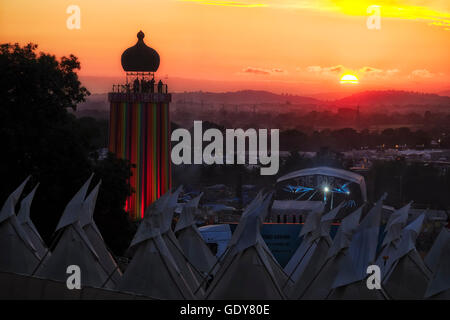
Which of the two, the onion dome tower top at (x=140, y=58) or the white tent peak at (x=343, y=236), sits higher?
the onion dome tower top at (x=140, y=58)

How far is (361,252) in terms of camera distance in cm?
1346

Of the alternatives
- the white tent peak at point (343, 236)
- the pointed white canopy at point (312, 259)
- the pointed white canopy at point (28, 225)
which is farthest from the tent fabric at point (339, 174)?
the white tent peak at point (343, 236)

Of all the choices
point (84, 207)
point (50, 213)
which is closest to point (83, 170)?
point (50, 213)

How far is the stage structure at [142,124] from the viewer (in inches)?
1215

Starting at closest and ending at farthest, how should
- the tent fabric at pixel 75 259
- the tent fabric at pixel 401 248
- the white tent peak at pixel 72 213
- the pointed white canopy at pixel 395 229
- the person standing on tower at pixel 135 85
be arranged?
the tent fabric at pixel 401 248, the tent fabric at pixel 75 259, the white tent peak at pixel 72 213, the pointed white canopy at pixel 395 229, the person standing on tower at pixel 135 85

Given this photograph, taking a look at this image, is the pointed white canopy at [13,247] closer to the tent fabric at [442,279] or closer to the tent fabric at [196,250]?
the tent fabric at [196,250]

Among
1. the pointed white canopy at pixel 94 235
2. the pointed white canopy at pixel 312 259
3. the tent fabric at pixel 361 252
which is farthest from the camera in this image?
the pointed white canopy at pixel 94 235

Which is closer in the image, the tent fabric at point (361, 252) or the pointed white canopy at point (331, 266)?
the tent fabric at point (361, 252)

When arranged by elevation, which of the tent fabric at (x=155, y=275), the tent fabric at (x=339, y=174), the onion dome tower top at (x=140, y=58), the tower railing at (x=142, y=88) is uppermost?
the onion dome tower top at (x=140, y=58)

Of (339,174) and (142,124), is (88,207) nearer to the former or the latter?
(142,124)

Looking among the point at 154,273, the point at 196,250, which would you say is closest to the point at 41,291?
the point at 154,273

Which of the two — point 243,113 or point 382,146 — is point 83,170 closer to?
point 243,113

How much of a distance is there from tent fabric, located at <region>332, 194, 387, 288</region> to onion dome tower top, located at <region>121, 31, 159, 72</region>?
61.1 ft

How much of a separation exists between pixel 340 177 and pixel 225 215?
5.68 metres
